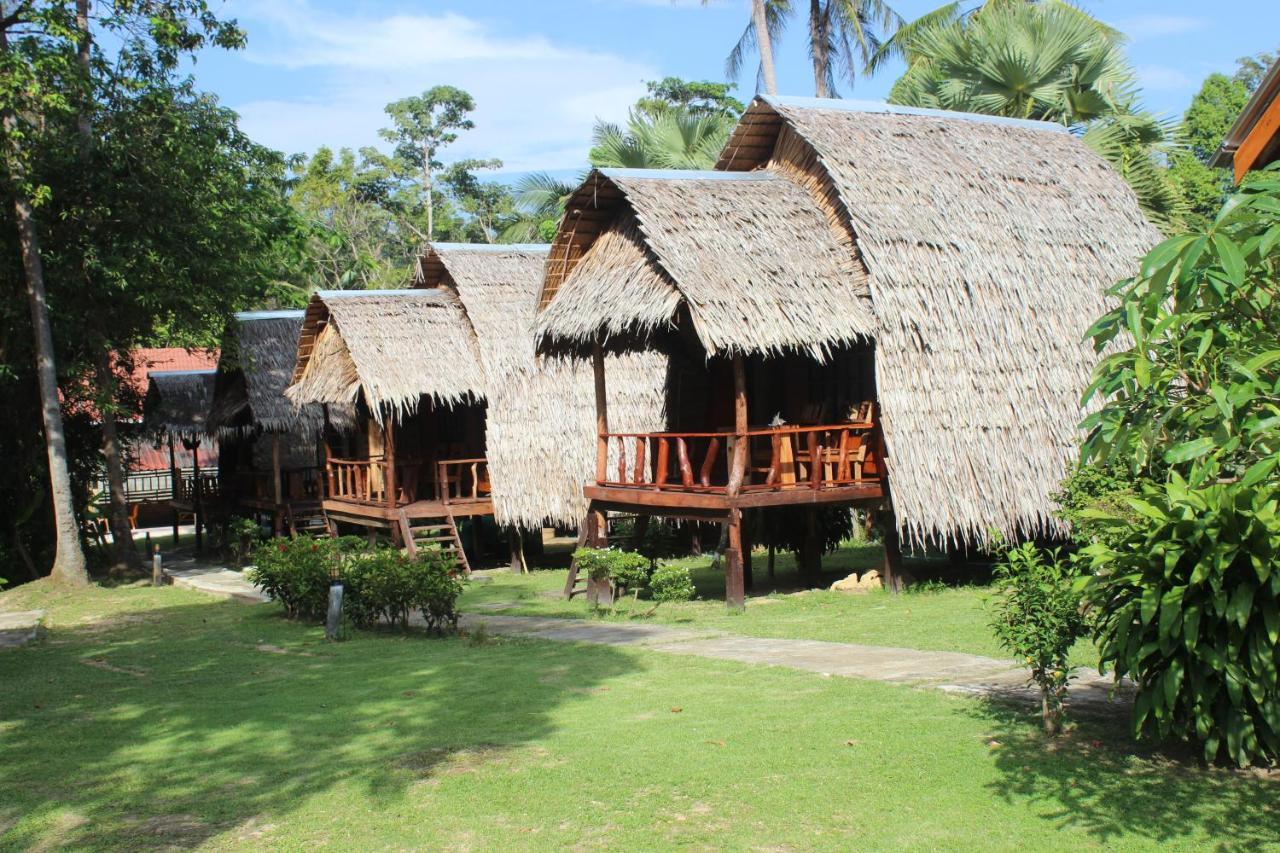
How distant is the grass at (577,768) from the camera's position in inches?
204

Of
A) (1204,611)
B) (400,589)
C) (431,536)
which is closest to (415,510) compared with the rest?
(431,536)

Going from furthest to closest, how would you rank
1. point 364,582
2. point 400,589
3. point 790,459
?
1. point 790,459
2. point 364,582
3. point 400,589

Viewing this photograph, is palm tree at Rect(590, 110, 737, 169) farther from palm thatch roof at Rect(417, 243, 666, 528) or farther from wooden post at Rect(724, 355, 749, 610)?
wooden post at Rect(724, 355, 749, 610)

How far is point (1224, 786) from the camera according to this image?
5383 mm

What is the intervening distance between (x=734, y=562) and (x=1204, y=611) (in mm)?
6936

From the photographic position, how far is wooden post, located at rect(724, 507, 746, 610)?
474 inches

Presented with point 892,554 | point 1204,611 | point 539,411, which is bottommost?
point 892,554

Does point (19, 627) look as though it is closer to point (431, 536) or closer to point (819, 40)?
point (431, 536)

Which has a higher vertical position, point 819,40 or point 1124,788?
point 819,40

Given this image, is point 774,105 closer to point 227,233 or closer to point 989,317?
point 989,317

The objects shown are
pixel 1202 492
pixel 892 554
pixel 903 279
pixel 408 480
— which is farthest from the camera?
pixel 408 480

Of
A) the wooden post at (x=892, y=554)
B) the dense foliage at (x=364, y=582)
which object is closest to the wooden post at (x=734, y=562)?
the wooden post at (x=892, y=554)

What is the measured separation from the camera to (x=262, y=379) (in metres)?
21.0

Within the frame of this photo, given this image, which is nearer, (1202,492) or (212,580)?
(1202,492)
